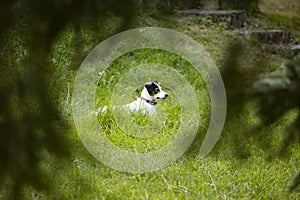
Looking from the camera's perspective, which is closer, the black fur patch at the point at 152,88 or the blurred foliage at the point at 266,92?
the blurred foliage at the point at 266,92

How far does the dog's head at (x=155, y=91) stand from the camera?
13.4 ft

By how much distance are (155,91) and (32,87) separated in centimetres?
288

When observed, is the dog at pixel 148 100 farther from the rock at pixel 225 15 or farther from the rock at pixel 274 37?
the rock at pixel 225 15

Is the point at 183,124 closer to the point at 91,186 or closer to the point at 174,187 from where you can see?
the point at 174,187

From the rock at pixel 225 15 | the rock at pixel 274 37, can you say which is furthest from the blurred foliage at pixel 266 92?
the rock at pixel 225 15

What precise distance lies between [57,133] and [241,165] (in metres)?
2.23

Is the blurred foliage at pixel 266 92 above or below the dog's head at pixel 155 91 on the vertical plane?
above

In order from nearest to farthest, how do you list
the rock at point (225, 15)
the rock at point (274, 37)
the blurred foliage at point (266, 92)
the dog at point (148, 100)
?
the blurred foliage at point (266, 92) < the dog at point (148, 100) < the rock at point (274, 37) < the rock at point (225, 15)

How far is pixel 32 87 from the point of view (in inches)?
49.0

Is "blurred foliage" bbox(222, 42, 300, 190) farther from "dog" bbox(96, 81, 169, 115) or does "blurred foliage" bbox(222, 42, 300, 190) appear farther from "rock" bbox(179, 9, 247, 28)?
"rock" bbox(179, 9, 247, 28)

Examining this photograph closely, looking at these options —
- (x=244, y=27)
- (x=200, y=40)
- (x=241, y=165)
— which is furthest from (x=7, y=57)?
(x=244, y=27)

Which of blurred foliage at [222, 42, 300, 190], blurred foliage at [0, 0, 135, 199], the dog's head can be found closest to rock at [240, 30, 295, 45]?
the dog's head

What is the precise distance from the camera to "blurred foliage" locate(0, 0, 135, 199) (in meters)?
1.18

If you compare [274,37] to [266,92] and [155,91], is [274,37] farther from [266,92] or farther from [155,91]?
[266,92]
